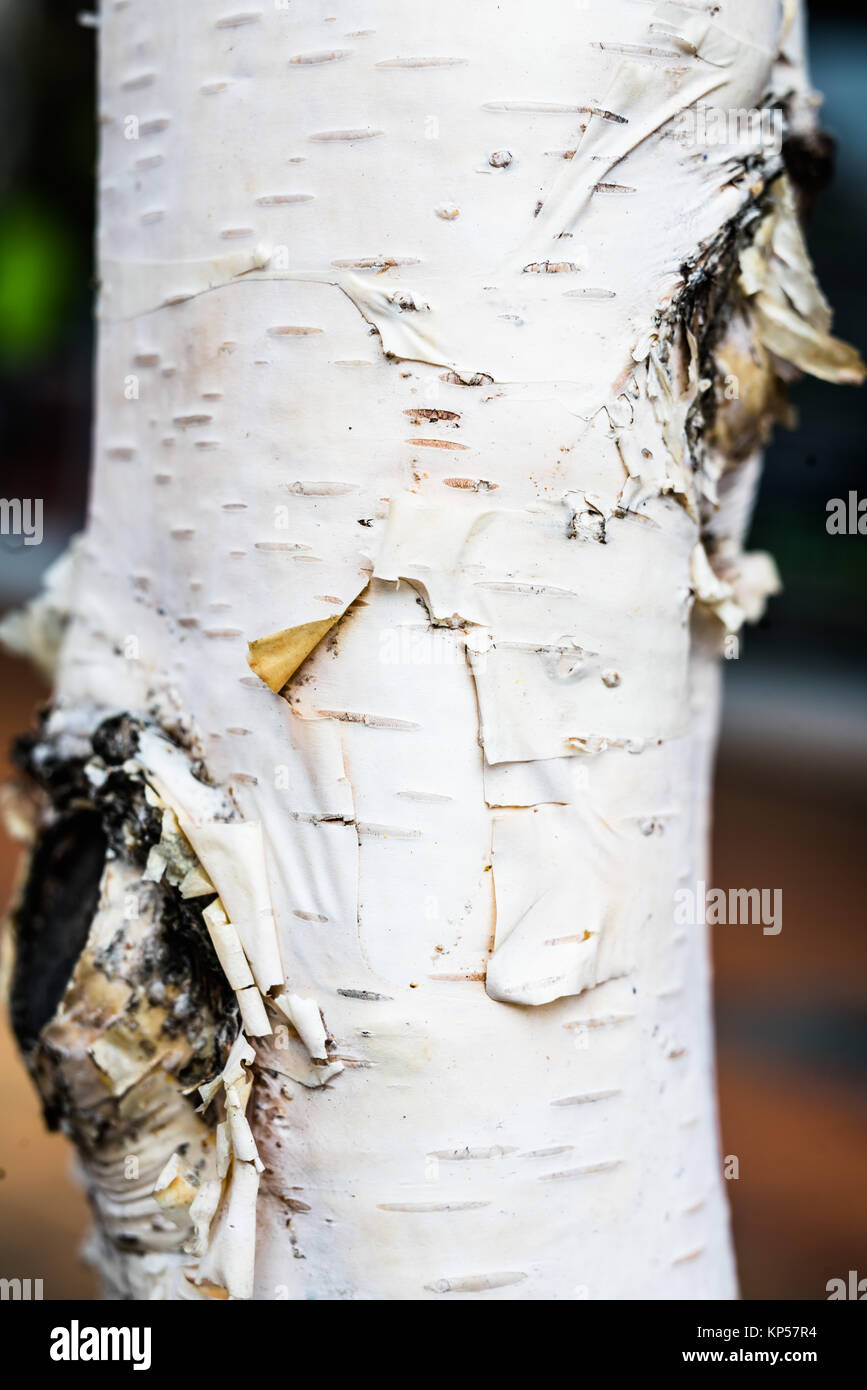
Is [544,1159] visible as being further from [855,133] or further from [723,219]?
[855,133]

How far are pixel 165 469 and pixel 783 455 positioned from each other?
3.47m

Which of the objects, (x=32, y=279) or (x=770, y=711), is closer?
(x=770, y=711)

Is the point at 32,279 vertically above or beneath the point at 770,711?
above

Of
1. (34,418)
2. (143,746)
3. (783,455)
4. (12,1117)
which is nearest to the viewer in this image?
(143,746)

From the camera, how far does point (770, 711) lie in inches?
158

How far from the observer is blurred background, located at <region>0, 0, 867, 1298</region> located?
6.42 ft

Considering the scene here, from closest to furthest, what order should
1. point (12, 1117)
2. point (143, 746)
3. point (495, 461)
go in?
point (495, 461) < point (143, 746) < point (12, 1117)

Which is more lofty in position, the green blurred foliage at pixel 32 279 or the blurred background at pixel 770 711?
the green blurred foliage at pixel 32 279

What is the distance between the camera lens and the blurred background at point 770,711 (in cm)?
196

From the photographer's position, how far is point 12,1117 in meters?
2.13

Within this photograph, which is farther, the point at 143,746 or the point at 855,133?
the point at 855,133

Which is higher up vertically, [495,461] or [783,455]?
[783,455]

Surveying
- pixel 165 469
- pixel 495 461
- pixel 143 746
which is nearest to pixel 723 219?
pixel 495 461

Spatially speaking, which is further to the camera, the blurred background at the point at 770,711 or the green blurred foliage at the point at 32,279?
the green blurred foliage at the point at 32,279
